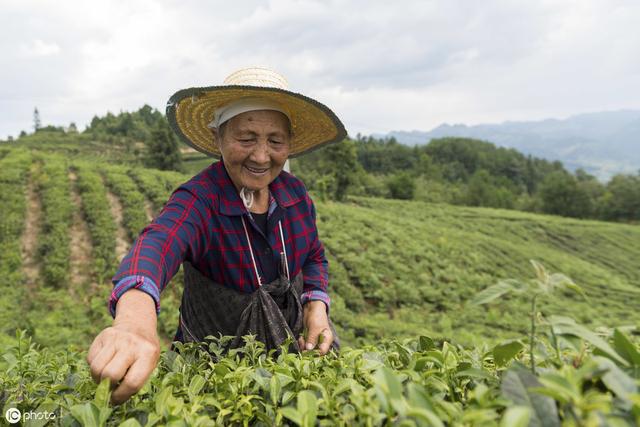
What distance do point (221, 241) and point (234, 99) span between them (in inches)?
24.3

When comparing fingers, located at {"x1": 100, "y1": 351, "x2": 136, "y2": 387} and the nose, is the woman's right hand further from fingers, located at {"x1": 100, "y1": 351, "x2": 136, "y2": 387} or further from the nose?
the nose

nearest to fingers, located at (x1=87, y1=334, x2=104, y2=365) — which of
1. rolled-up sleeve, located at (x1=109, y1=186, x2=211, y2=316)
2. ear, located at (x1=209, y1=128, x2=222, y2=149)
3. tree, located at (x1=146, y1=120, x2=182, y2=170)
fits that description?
rolled-up sleeve, located at (x1=109, y1=186, x2=211, y2=316)

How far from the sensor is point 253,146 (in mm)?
1789

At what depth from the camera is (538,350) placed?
2.62 feet

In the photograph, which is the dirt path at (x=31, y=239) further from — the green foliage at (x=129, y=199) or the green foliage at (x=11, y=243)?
the green foliage at (x=129, y=199)

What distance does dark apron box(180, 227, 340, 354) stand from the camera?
1.78 meters

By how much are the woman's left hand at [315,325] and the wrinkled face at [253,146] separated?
67 cm

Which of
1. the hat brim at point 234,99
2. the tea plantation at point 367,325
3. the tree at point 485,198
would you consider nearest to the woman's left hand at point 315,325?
the tea plantation at point 367,325

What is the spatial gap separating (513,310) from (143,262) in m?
9.89

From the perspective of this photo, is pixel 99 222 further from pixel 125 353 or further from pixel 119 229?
pixel 125 353

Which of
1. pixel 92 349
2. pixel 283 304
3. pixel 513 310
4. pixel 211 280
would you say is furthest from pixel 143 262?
pixel 513 310

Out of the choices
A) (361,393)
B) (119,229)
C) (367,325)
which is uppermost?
(361,393)

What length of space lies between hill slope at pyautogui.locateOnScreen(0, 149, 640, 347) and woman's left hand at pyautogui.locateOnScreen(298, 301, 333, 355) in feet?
7.41

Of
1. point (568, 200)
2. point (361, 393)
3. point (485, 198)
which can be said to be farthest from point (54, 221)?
point (568, 200)
